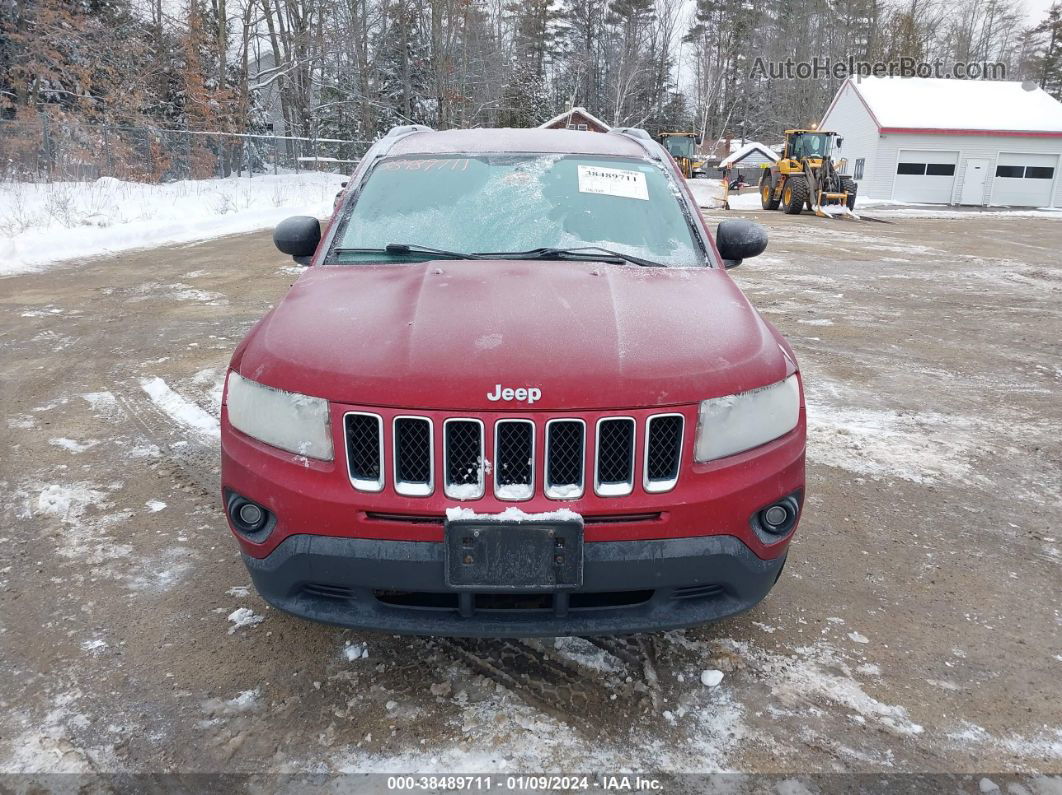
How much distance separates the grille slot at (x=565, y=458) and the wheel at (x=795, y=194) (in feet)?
78.7

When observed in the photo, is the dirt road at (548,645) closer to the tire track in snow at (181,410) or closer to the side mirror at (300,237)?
the tire track in snow at (181,410)

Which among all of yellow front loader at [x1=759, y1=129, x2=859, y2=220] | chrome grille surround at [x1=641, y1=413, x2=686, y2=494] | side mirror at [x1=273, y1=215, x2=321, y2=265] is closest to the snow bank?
side mirror at [x1=273, y1=215, x2=321, y2=265]

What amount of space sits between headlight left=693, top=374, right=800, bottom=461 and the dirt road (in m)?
0.81

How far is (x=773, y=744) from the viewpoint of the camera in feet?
6.93

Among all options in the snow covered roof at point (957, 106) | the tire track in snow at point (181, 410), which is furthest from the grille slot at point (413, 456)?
the snow covered roof at point (957, 106)

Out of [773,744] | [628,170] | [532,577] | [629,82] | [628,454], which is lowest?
[773,744]

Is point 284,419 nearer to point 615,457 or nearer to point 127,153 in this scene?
point 615,457

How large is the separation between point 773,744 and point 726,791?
25 cm

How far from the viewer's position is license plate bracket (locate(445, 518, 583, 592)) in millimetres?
1933

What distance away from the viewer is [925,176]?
112ft

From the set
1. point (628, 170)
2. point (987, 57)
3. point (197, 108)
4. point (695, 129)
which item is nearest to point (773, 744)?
point (628, 170)

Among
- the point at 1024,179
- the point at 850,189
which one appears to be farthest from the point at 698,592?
the point at 1024,179

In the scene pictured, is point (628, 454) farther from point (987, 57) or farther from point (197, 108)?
point (987, 57)

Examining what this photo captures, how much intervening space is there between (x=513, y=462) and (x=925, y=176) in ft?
126
